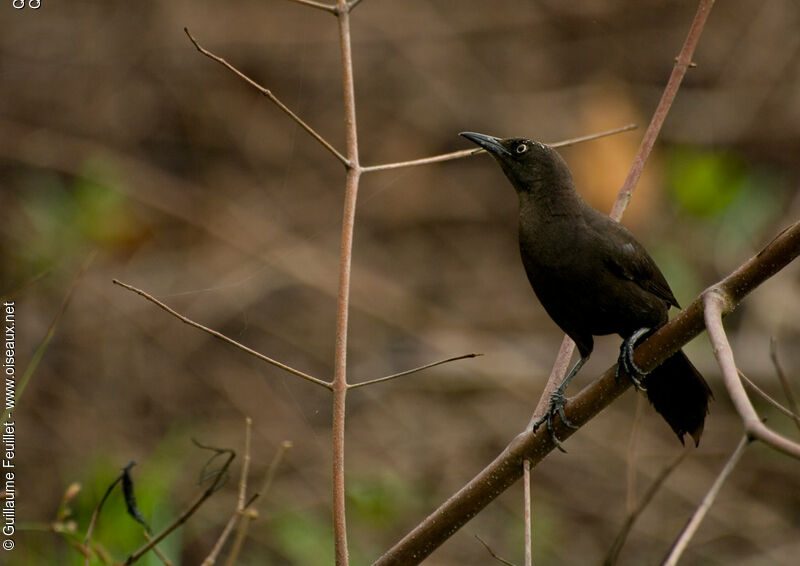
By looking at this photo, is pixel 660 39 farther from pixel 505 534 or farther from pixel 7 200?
pixel 7 200

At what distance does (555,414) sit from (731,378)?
3.34ft

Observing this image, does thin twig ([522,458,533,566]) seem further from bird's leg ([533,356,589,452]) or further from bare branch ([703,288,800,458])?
bare branch ([703,288,800,458])

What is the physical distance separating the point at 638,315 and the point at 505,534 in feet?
12.3

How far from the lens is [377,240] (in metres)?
7.96

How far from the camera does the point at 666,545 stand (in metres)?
6.21

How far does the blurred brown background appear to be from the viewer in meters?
6.27

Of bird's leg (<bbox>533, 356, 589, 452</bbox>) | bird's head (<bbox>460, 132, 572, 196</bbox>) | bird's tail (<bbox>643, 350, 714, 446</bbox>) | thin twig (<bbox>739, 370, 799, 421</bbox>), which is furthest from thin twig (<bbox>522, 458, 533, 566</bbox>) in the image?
bird's head (<bbox>460, 132, 572, 196</bbox>)

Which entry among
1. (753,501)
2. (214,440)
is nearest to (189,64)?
(214,440)

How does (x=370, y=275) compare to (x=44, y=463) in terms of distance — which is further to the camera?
(x=370, y=275)

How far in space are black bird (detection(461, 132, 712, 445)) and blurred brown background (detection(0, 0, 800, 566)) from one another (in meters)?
2.74

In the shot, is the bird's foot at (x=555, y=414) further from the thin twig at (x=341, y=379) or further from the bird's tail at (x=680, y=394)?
the thin twig at (x=341, y=379)

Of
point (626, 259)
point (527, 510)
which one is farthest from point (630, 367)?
point (626, 259)

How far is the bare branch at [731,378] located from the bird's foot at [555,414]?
2.03 ft

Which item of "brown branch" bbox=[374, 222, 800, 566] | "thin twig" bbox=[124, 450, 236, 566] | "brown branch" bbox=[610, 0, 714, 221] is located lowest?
"thin twig" bbox=[124, 450, 236, 566]
